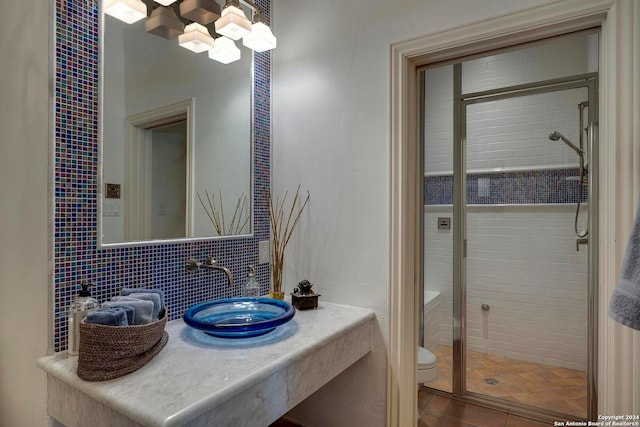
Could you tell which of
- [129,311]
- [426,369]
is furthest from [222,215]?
[426,369]

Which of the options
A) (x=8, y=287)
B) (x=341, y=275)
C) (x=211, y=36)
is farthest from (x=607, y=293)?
(x=8, y=287)

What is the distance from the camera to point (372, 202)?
1553mm

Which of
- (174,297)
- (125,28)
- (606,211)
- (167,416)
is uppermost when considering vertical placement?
(125,28)

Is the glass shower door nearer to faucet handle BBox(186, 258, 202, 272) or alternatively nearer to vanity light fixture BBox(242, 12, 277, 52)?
vanity light fixture BBox(242, 12, 277, 52)

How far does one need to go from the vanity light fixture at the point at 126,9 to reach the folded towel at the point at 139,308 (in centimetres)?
97

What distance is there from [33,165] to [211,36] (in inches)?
35.1

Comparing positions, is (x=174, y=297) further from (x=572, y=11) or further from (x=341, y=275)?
(x=572, y=11)

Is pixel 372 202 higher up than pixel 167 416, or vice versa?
pixel 372 202

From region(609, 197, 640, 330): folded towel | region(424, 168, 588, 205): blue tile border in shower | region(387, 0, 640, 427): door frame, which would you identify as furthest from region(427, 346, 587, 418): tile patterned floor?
region(609, 197, 640, 330): folded towel

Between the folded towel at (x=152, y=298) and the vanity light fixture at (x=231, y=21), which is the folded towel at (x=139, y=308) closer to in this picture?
→ the folded towel at (x=152, y=298)

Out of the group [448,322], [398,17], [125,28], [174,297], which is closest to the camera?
[125,28]

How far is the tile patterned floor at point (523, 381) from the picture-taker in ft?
6.59

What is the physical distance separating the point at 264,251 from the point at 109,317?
0.92 m

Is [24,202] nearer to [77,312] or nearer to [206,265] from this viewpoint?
[77,312]
